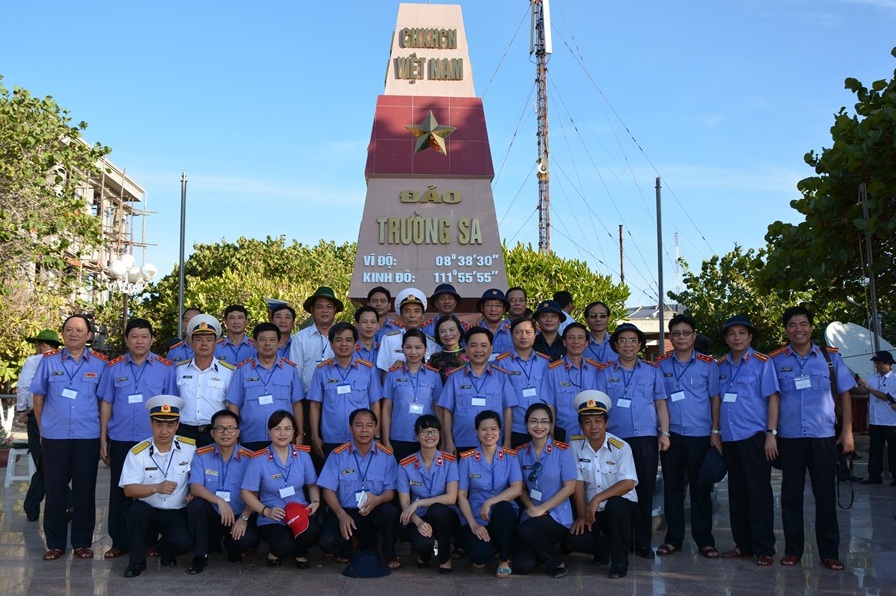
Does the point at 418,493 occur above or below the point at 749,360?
below

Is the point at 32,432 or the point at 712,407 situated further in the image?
the point at 32,432

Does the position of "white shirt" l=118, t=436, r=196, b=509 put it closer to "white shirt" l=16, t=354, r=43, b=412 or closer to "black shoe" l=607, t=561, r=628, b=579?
"white shirt" l=16, t=354, r=43, b=412

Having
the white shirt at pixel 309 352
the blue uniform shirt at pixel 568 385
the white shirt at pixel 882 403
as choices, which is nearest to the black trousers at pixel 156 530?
the white shirt at pixel 309 352

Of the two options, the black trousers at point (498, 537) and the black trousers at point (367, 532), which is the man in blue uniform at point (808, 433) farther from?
the black trousers at point (367, 532)

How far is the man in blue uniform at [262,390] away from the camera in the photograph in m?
5.72

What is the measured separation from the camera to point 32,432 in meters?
7.47

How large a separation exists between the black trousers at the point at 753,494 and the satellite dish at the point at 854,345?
4.81 meters

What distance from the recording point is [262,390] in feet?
18.9

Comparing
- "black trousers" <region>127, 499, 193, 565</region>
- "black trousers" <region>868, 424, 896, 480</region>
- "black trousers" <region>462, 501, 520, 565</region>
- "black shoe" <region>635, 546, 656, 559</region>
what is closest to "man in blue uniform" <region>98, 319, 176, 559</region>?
"black trousers" <region>127, 499, 193, 565</region>

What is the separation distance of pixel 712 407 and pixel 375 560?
7.66 feet

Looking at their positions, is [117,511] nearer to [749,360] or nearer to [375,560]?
[375,560]

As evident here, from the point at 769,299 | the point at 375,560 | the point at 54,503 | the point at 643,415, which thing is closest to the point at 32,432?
the point at 54,503

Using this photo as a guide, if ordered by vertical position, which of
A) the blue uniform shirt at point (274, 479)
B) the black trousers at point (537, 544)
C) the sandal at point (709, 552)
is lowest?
the sandal at point (709, 552)

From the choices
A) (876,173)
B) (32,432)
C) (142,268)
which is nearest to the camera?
(32,432)
